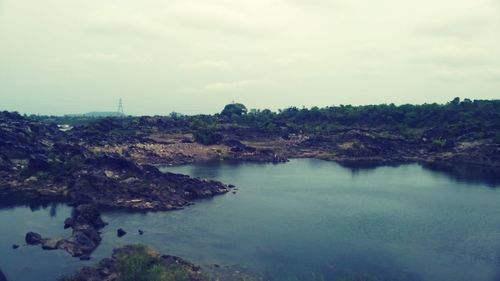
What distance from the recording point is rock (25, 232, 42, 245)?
5305 centimetres

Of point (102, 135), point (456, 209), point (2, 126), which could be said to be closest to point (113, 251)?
point (456, 209)

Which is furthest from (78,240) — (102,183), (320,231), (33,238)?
(320,231)

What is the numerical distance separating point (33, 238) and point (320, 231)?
35.1 meters

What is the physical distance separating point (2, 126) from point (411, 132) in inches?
4656

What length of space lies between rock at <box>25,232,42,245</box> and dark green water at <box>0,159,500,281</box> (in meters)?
1.80

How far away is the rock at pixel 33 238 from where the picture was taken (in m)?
53.0

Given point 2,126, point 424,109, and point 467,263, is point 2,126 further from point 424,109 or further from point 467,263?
point 424,109

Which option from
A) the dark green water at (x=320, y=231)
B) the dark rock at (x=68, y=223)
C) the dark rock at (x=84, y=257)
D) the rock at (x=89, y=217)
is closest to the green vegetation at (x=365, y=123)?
the dark green water at (x=320, y=231)

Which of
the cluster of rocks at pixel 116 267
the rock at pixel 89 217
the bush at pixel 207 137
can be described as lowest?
the cluster of rocks at pixel 116 267

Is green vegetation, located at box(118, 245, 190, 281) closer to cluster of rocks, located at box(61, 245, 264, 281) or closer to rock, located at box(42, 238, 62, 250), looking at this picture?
cluster of rocks, located at box(61, 245, 264, 281)

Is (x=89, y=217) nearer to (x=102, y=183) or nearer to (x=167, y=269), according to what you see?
(x=102, y=183)

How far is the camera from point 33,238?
5331 cm

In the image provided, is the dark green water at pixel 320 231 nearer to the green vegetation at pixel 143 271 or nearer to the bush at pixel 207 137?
the green vegetation at pixel 143 271

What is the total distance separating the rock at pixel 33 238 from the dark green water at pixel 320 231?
5.89 feet
